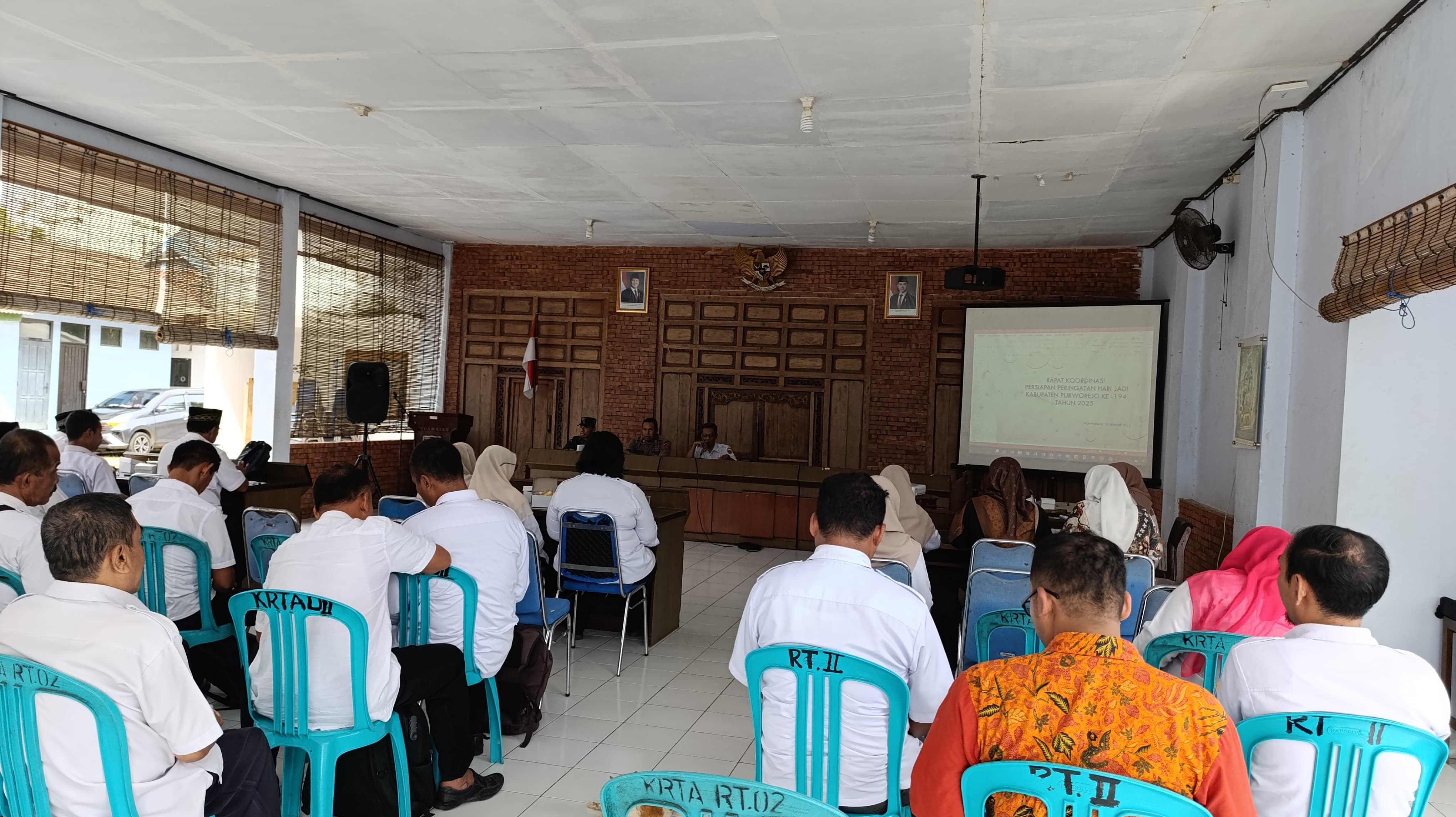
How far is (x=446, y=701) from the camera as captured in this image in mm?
3232

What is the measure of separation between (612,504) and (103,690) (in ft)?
9.92

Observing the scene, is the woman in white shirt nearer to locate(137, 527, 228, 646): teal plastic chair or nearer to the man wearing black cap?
locate(137, 527, 228, 646): teal plastic chair

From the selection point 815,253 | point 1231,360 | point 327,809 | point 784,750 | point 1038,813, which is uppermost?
point 815,253

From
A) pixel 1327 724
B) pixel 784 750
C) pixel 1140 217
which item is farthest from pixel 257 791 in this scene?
pixel 1140 217

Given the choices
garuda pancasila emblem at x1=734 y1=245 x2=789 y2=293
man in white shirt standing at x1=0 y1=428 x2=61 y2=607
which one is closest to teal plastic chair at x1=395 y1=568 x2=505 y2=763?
man in white shirt standing at x1=0 y1=428 x2=61 y2=607

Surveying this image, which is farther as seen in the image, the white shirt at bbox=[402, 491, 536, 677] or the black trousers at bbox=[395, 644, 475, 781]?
the white shirt at bbox=[402, 491, 536, 677]

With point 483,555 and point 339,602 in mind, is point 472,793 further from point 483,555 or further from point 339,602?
point 339,602

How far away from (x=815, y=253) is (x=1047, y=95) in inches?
224

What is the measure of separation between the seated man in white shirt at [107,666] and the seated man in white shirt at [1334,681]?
7.40ft

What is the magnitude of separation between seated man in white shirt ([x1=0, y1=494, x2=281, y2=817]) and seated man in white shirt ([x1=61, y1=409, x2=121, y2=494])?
3.85m

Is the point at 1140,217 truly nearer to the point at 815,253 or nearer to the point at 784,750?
the point at 815,253

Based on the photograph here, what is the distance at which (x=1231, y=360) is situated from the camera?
6.84m

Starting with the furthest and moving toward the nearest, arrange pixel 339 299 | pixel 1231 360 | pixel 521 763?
pixel 339 299
pixel 1231 360
pixel 521 763

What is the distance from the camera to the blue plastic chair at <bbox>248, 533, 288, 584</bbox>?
3928mm
